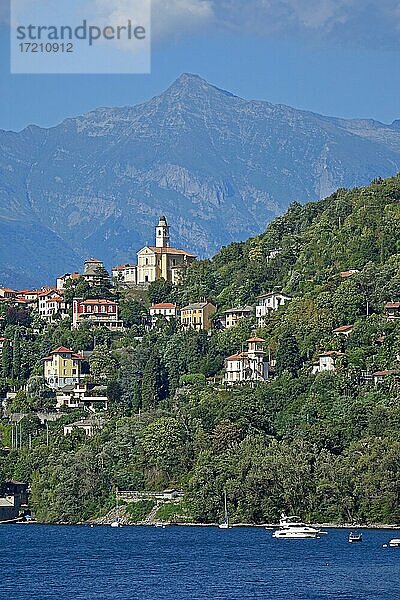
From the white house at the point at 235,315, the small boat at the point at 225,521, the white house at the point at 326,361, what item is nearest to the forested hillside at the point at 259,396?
the small boat at the point at 225,521

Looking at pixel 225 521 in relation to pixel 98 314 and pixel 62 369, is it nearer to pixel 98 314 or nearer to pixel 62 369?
pixel 62 369

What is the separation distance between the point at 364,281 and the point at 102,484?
87.1 feet

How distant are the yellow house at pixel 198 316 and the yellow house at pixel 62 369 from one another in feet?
30.1

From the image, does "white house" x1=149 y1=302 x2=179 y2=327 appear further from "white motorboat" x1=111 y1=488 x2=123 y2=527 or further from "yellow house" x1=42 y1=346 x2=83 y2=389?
"white motorboat" x1=111 y1=488 x2=123 y2=527

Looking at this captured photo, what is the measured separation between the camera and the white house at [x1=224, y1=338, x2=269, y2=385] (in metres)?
94.8

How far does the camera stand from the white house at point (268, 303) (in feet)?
350

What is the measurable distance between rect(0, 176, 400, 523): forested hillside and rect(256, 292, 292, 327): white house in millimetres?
1124

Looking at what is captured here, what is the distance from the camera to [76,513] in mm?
80188

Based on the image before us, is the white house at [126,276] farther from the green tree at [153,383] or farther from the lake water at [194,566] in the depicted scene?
the lake water at [194,566]

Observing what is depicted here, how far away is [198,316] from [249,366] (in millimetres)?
17589

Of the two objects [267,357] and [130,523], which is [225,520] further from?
[267,357]

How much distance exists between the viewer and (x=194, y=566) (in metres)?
57.6

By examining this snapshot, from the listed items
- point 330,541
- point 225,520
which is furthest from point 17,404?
point 330,541

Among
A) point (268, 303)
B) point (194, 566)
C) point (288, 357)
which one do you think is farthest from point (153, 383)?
point (194, 566)
